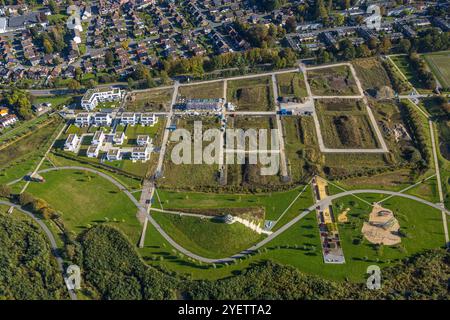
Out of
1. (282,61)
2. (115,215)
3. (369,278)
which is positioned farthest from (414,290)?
(282,61)

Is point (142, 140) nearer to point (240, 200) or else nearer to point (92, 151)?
point (92, 151)

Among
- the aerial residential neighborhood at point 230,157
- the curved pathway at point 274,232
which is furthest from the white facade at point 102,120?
the curved pathway at point 274,232

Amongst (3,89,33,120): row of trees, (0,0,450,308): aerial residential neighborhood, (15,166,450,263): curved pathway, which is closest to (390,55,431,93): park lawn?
(0,0,450,308): aerial residential neighborhood

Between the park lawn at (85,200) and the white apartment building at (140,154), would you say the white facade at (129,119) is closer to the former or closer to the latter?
the white apartment building at (140,154)

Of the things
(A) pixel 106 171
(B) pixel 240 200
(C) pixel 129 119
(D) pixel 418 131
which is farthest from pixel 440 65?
(A) pixel 106 171

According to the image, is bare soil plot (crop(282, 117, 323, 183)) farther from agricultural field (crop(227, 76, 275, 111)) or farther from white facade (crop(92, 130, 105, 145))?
white facade (crop(92, 130, 105, 145))

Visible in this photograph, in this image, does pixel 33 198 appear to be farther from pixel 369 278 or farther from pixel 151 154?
pixel 369 278
